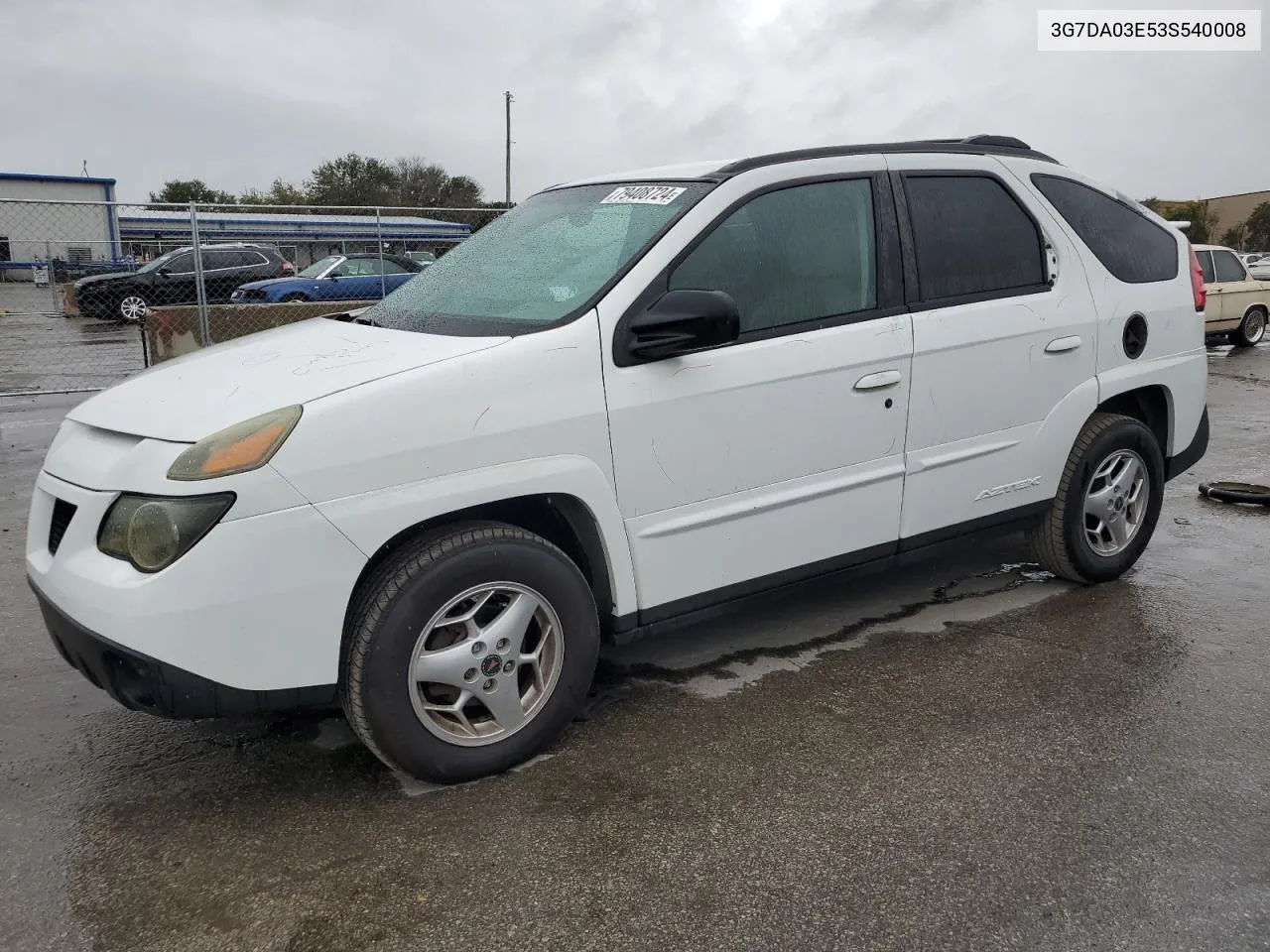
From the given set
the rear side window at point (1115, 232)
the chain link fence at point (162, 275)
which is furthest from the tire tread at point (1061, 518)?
the chain link fence at point (162, 275)

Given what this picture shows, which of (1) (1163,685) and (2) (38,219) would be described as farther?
(2) (38,219)

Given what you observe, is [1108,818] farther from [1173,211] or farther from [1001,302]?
[1173,211]

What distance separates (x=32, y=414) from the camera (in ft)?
32.3

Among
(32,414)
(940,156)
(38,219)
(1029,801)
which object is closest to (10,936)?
(1029,801)

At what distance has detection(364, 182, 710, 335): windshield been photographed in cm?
321

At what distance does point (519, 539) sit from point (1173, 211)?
70.3m

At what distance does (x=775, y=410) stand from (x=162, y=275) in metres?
15.6

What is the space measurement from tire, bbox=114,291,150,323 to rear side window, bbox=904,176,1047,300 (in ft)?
51.1

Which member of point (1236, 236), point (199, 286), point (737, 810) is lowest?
point (737, 810)

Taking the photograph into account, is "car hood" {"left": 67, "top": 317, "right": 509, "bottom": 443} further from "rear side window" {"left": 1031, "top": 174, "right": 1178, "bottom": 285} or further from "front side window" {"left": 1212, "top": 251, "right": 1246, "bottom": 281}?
"front side window" {"left": 1212, "top": 251, "right": 1246, "bottom": 281}

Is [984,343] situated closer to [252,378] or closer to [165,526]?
[252,378]

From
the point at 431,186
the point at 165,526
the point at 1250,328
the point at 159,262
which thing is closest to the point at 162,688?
the point at 165,526

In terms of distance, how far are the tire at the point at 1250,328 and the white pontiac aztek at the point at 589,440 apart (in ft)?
44.2

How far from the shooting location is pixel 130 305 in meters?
16.8
